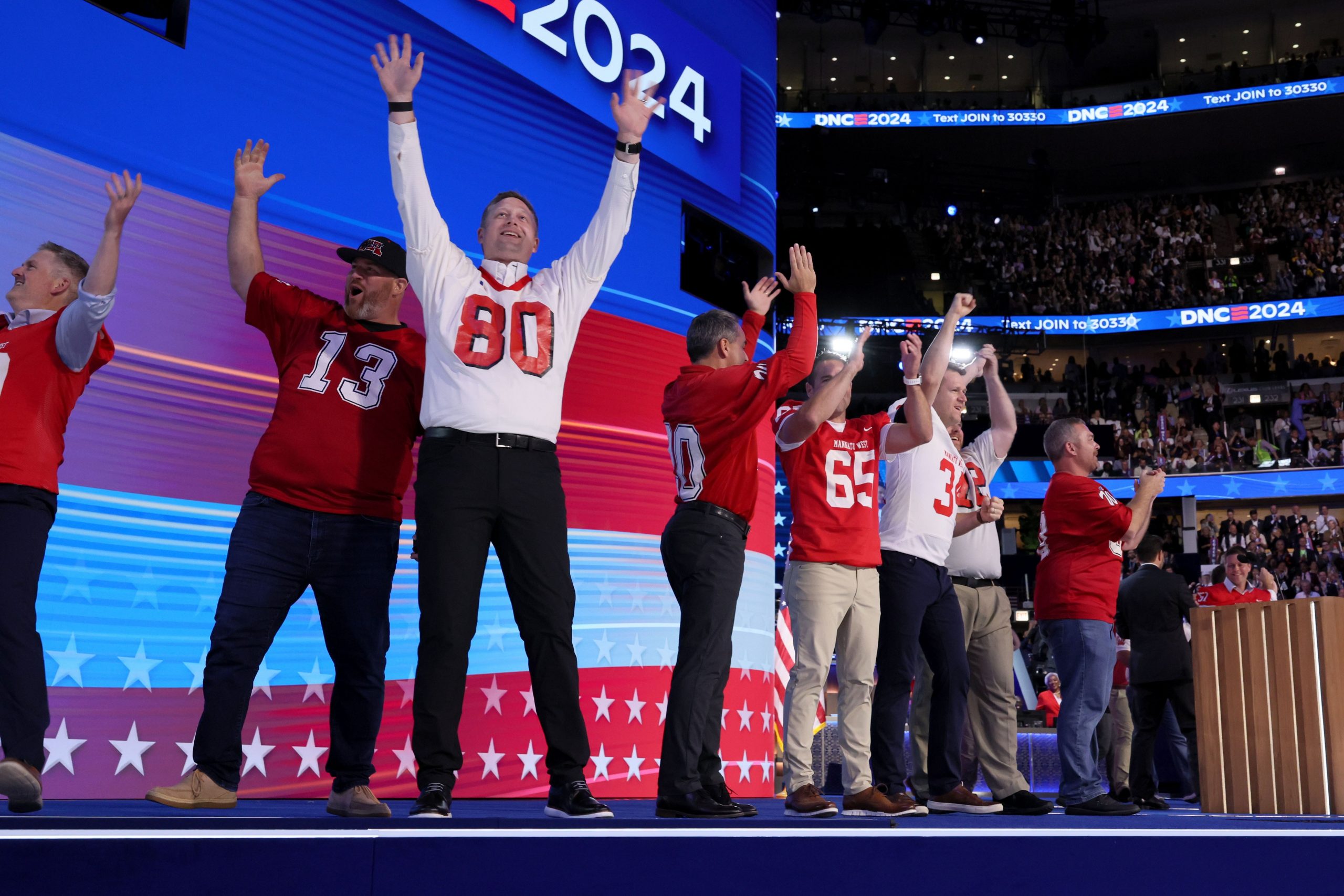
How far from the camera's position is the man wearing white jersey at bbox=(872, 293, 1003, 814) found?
4258 millimetres

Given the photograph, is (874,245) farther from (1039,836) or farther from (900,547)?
(1039,836)

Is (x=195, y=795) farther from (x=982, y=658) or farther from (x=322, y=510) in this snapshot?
(x=982, y=658)

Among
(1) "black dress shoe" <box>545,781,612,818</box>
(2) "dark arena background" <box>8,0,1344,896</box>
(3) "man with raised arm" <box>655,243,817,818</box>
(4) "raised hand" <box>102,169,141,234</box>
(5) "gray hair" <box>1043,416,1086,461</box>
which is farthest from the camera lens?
(5) "gray hair" <box>1043,416,1086,461</box>

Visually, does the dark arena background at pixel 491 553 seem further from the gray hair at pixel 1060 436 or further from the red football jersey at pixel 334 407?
the gray hair at pixel 1060 436

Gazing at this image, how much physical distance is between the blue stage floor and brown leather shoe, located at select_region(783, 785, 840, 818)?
111 centimetres

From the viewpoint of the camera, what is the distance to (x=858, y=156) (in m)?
30.2

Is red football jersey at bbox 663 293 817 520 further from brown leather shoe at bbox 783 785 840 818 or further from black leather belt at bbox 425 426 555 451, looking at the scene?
brown leather shoe at bbox 783 785 840 818

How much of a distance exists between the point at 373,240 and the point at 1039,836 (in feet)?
8.66

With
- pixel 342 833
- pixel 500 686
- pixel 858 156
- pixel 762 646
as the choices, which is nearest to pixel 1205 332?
pixel 858 156

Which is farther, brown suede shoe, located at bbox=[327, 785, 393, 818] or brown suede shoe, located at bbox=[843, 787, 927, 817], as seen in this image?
brown suede shoe, located at bbox=[843, 787, 927, 817]

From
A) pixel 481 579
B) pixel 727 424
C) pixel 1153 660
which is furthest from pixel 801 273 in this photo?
pixel 1153 660

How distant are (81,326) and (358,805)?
162 cm

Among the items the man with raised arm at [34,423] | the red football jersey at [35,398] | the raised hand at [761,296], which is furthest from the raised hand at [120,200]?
the raised hand at [761,296]

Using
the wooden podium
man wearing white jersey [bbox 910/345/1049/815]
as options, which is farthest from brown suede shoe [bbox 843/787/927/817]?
the wooden podium
